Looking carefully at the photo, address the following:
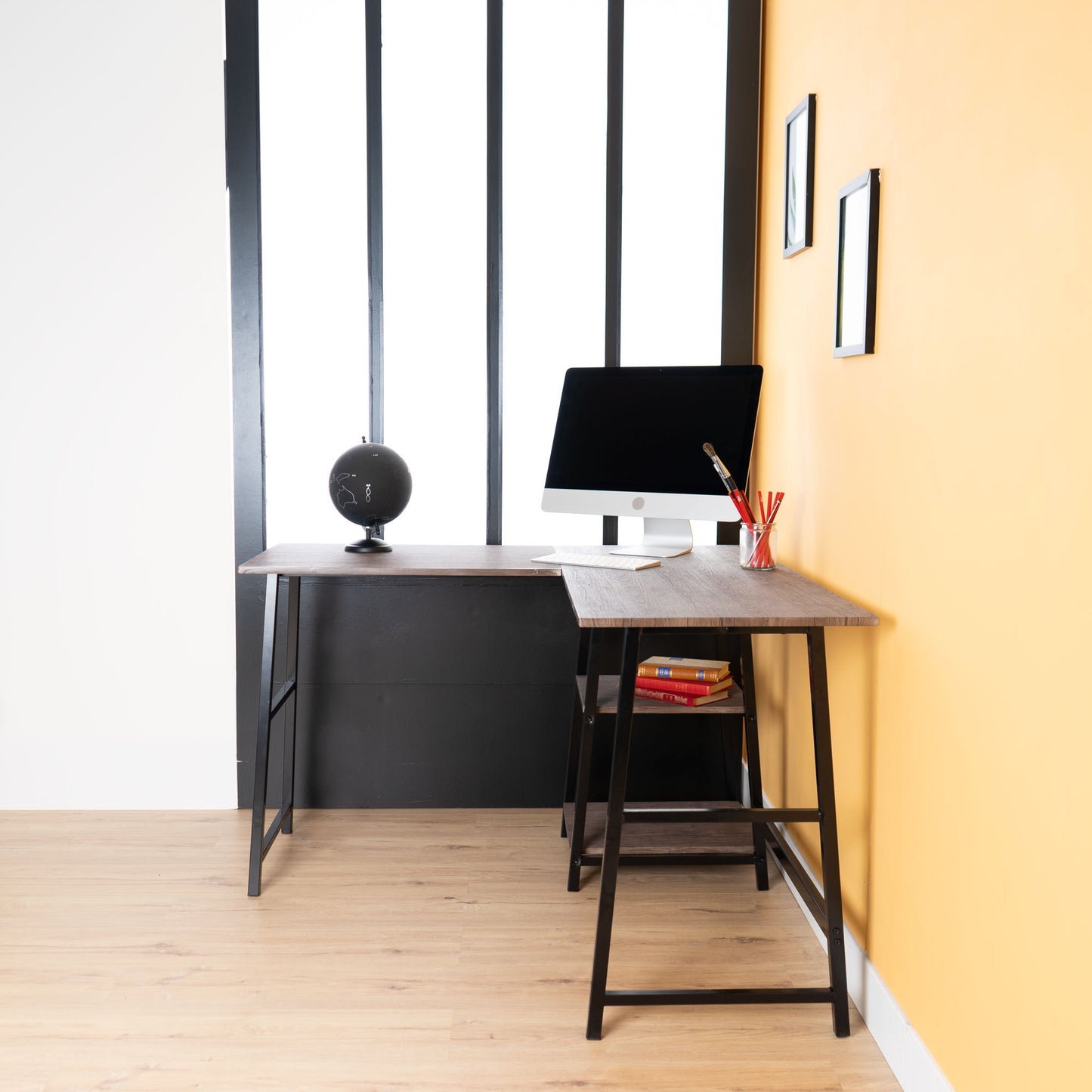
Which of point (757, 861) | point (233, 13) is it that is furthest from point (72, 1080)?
point (233, 13)

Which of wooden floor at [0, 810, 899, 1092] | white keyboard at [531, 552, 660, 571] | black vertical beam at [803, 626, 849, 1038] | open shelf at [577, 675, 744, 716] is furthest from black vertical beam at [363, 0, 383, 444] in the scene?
black vertical beam at [803, 626, 849, 1038]

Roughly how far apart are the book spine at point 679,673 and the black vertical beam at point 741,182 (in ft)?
2.32

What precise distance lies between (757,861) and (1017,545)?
1.47 metres

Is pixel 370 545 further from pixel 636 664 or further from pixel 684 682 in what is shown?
pixel 636 664

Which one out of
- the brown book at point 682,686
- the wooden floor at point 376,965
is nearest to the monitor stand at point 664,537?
the brown book at point 682,686

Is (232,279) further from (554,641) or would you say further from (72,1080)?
(72,1080)

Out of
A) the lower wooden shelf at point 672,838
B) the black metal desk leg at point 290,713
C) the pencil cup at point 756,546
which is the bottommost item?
the lower wooden shelf at point 672,838

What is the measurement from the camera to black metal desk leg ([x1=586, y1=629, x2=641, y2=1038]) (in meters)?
2.05

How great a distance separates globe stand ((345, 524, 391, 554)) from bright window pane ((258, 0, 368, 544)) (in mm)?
307

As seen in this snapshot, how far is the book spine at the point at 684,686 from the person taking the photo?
8.67 feet

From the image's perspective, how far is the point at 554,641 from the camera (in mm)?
3277

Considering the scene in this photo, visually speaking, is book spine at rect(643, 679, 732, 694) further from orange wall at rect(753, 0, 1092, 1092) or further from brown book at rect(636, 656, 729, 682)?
orange wall at rect(753, 0, 1092, 1092)

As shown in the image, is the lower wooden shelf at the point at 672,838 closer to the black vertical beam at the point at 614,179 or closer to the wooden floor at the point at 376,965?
the wooden floor at the point at 376,965

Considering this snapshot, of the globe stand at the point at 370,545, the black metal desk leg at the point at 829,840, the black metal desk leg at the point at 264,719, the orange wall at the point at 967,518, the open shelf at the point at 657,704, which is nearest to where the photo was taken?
the orange wall at the point at 967,518
